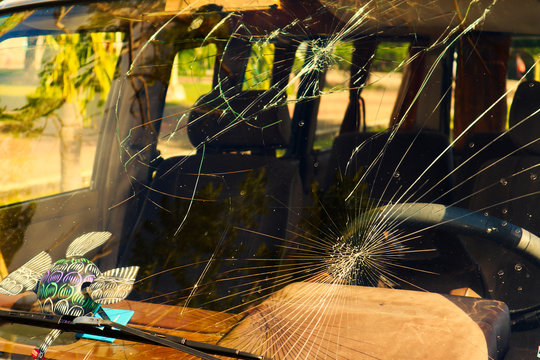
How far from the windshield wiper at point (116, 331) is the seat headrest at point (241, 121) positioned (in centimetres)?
58

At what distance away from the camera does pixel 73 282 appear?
153cm

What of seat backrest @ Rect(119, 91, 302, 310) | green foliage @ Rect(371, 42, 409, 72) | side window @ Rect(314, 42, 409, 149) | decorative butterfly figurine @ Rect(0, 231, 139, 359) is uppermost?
green foliage @ Rect(371, 42, 409, 72)

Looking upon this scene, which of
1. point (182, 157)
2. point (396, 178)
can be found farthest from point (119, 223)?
point (396, 178)

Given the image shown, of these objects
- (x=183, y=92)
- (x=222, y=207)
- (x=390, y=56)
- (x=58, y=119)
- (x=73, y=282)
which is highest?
(x=390, y=56)

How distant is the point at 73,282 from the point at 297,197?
0.65 meters

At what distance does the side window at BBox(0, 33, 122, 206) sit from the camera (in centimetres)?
186

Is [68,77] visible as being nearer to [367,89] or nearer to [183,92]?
[183,92]

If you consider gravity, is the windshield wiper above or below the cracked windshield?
below

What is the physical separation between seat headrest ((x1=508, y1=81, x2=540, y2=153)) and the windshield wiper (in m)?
0.81

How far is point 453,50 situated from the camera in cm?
146

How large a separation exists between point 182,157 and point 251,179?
0.23m

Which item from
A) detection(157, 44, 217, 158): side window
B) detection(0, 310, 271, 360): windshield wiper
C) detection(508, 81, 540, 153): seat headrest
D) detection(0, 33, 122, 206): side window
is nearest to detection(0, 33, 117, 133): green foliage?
detection(0, 33, 122, 206): side window

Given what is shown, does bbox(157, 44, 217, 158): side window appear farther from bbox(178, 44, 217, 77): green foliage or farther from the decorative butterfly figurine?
the decorative butterfly figurine

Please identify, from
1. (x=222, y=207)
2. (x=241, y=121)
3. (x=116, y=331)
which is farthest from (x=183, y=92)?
(x=116, y=331)
